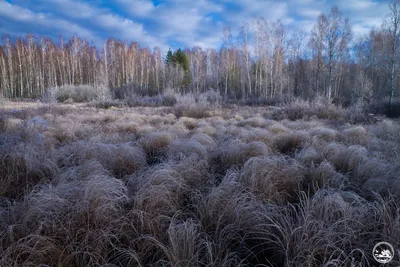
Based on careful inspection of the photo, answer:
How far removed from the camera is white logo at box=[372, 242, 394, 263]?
1.63 metres

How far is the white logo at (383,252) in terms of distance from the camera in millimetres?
1631

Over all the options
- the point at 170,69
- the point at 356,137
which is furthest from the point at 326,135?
the point at 170,69

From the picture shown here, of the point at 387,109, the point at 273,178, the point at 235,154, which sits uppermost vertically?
the point at 387,109

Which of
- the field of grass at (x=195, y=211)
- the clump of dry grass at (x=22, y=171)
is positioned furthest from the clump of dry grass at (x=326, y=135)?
the clump of dry grass at (x=22, y=171)

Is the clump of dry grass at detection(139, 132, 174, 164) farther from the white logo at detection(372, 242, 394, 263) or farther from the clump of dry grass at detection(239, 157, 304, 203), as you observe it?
the white logo at detection(372, 242, 394, 263)

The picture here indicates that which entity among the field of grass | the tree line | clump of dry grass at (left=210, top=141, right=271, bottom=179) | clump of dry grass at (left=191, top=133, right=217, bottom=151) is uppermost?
the tree line

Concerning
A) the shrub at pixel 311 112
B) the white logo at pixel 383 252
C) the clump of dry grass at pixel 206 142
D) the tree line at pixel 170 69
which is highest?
the tree line at pixel 170 69

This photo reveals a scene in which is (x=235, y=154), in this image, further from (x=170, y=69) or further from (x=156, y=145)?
(x=170, y=69)

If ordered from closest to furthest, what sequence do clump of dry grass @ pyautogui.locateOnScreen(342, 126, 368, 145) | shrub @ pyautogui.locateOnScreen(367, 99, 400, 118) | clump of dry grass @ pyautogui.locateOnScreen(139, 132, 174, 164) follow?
1. clump of dry grass @ pyautogui.locateOnScreen(139, 132, 174, 164)
2. clump of dry grass @ pyautogui.locateOnScreen(342, 126, 368, 145)
3. shrub @ pyautogui.locateOnScreen(367, 99, 400, 118)

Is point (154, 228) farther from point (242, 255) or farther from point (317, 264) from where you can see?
point (317, 264)

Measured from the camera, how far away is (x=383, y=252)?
1.69 metres

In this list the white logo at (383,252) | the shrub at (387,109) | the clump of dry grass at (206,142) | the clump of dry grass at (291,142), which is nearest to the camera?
the white logo at (383,252)

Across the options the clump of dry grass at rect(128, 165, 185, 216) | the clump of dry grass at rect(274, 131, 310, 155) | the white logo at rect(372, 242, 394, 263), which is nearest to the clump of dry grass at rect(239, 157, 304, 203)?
the clump of dry grass at rect(128, 165, 185, 216)

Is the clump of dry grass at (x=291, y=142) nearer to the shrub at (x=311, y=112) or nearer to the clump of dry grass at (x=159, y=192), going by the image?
the clump of dry grass at (x=159, y=192)
